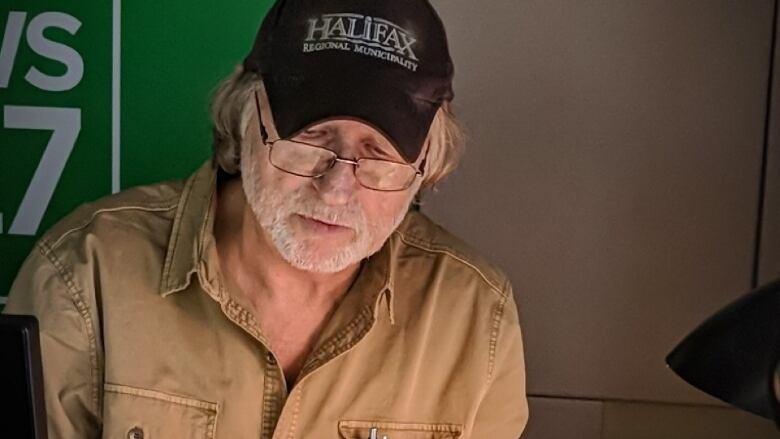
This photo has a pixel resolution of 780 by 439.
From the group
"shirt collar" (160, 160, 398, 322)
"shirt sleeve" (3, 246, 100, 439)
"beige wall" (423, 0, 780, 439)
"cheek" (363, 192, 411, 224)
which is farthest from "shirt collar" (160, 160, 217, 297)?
"beige wall" (423, 0, 780, 439)

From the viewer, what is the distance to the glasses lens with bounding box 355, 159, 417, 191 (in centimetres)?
109

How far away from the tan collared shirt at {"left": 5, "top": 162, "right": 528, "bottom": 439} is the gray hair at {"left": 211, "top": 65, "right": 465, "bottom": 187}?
0.04 m

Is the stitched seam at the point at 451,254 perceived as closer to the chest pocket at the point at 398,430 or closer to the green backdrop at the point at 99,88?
the chest pocket at the point at 398,430

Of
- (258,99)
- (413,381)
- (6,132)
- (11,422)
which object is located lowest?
(413,381)

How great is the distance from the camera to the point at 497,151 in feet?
4.62

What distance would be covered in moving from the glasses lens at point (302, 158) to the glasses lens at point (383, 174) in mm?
38

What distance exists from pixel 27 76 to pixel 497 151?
676mm

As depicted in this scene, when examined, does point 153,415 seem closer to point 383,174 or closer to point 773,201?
point 383,174

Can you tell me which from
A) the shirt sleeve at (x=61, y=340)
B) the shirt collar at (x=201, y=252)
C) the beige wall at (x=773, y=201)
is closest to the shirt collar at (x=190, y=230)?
the shirt collar at (x=201, y=252)

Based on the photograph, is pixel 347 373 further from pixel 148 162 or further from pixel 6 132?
pixel 6 132

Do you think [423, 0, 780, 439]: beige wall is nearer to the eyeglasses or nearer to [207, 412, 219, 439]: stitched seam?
the eyeglasses

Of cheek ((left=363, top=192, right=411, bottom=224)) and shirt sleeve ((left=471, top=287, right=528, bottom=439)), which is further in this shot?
shirt sleeve ((left=471, top=287, right=528, bottom=439))

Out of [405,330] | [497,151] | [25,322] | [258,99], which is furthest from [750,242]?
[25,322]

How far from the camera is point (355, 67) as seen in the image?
1.07 meters
